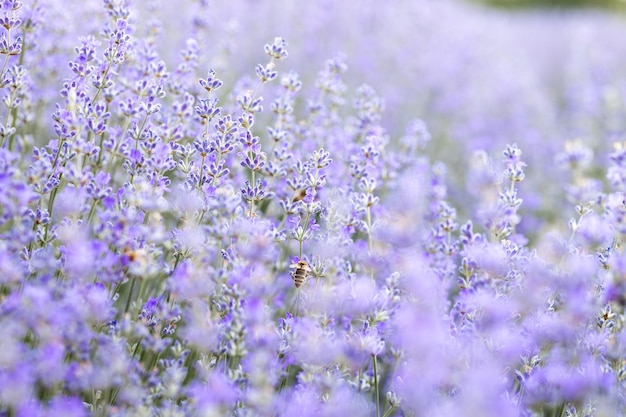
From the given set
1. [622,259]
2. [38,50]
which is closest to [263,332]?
[622,259]

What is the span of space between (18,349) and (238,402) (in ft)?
1.83

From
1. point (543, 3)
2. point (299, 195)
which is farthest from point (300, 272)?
point (543, 3)

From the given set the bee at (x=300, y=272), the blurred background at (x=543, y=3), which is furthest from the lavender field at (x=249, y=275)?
the blurred background at (x=543, y=3)

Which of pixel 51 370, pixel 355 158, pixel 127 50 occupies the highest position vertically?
pixel 127 50

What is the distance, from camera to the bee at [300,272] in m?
1.78

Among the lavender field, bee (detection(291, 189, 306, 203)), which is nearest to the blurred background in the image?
the lavender field

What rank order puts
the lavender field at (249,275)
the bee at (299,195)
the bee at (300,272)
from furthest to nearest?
the bee at (299,195)
the bee at (300,272)
the lavender field at (249,275)

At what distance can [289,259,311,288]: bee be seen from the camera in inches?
70.1

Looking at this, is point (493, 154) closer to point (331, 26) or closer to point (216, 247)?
point (331, 26)

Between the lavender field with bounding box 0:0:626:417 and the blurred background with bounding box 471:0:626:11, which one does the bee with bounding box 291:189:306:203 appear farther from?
the blurred background with bounding box 471:0:626:11

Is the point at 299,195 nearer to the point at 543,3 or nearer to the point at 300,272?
the point at 300,272

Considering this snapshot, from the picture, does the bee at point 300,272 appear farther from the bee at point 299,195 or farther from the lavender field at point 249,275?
the bee at point 299,195

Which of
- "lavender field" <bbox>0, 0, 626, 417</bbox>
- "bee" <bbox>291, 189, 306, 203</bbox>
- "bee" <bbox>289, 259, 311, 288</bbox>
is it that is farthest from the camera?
"bee" <bbox>291, 189, 306, 203</bbox>

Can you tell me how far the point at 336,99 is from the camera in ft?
9.14
